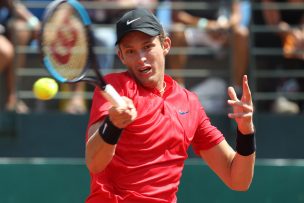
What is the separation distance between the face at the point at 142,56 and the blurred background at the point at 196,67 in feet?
11.3

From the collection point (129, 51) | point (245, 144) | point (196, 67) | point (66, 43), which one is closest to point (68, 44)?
point (66, 43)

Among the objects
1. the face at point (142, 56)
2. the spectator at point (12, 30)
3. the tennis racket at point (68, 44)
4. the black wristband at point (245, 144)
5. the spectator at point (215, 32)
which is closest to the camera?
the tennis racket at point (68, 44)

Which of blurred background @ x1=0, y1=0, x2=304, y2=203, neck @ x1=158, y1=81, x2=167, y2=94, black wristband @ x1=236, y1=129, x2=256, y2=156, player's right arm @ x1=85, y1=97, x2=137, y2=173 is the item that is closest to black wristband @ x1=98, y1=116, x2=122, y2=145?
player's right arm @ x1=85, y1=97, x2=137, y2=173

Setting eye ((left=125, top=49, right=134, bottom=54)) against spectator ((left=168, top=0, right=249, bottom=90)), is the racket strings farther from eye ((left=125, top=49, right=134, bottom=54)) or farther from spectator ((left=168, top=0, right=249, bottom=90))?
spectator ((left=168, top=0, right=249, bottom=90))

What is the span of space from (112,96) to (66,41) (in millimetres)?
621

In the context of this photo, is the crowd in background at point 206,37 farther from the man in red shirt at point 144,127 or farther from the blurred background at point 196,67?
the man in red shirt at point 144,127

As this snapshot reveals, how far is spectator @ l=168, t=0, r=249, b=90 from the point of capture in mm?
7688

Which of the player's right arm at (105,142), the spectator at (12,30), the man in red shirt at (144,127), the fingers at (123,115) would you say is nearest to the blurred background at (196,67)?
the spectator at (12,30)

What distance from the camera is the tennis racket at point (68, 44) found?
376 cm

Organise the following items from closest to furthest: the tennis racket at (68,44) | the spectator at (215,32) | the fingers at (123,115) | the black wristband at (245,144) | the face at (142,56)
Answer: the fingers at (123,115) < the tennis racket at (68,44) < the face at (142,56) < the black wristband at (245,144) < the spectator at (215,32)

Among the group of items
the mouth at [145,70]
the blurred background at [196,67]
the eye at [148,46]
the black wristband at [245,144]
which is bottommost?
the blurred background at [196,67]

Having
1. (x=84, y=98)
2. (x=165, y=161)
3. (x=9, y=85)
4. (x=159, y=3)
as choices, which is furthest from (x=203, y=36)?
(x=165, y=161)

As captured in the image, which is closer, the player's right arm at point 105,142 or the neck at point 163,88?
the player's right arm at point 105,142

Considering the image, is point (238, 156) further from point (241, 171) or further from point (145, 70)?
point (145, 70)
